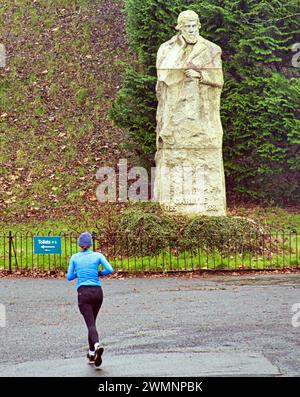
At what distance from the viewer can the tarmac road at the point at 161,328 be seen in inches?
370

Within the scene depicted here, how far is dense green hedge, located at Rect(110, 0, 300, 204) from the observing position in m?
24.1

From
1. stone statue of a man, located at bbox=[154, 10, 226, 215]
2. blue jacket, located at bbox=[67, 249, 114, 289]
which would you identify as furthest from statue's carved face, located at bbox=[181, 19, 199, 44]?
blue jacket, located at bbox=[67, 249, 114, 289]

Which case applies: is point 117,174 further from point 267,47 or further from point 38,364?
point 38,364

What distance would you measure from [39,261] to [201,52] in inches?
243

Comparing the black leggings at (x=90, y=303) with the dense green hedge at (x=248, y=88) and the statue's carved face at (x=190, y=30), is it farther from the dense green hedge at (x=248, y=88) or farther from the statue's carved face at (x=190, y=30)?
the dense green hedge at (x=248, y=88)

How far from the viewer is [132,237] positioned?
A: 1816 centimetres

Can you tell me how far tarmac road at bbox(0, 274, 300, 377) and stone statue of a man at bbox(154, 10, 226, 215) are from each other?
10.3 feet

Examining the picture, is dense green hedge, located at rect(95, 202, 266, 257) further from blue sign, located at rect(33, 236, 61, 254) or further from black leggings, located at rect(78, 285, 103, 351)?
black leggings, located at rect(78, 285, 103, 351)

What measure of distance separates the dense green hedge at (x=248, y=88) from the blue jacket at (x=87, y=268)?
1477cm

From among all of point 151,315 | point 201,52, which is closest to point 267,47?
point 201,52

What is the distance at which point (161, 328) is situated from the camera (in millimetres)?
11664

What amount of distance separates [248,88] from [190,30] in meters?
5.78

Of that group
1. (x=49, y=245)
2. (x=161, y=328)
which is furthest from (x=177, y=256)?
(x=161, y=328)

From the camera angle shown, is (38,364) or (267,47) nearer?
(38,364)
